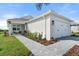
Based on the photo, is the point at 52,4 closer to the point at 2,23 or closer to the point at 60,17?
the point at 60,17

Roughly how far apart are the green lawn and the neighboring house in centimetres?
20

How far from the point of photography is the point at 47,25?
455 centimetres

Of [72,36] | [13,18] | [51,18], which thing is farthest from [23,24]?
[72,36]

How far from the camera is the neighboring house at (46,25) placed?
4.51 metres

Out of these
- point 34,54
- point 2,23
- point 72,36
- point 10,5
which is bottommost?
point 34,54

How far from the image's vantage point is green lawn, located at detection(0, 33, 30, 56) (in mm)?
4430

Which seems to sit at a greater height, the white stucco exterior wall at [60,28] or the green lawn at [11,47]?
the white stucco exterior wall at [60,28]

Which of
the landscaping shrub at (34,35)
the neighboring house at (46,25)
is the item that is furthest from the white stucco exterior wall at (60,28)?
the landscaping shrub at (34,35)

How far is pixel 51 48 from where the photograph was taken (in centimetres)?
448

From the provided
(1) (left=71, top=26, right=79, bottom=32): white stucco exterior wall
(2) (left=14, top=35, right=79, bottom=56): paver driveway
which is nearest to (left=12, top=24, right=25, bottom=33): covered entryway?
(2) (left=14, top=35, right=79, bottom=56): paver driveway

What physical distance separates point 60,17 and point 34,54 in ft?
2.95

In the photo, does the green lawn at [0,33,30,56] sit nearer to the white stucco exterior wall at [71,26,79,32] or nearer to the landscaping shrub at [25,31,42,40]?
the landscaping shrub at [25,31,42,40]

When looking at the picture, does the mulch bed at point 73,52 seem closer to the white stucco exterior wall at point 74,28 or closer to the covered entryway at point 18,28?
the white stucco exterior wall at point 74,28

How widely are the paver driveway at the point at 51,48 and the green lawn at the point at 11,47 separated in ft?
0.40
